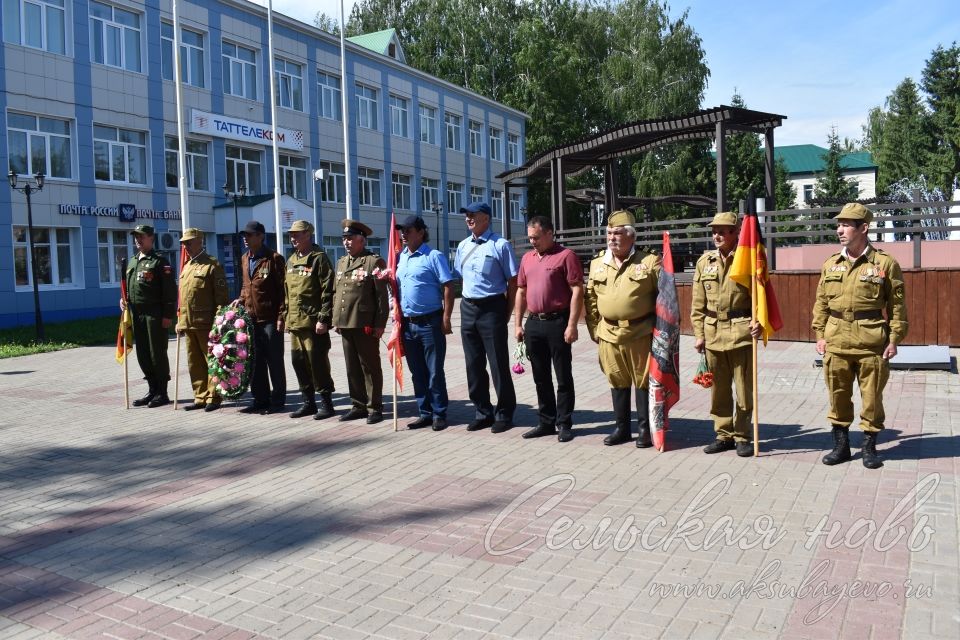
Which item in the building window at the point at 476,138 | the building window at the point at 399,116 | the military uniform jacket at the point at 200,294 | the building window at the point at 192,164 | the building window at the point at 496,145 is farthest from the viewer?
the building window at the point at 496,145

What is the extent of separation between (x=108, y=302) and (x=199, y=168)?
6.02 metres

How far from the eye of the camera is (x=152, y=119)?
1096 inches

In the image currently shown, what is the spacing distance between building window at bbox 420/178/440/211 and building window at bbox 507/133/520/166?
8198 mm

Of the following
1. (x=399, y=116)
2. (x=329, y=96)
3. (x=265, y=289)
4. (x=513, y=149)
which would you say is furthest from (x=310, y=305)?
(x=513, y=149)

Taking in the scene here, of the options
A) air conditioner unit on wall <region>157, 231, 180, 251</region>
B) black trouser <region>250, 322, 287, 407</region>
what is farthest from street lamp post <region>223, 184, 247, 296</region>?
black trouser <region>250, 322, 287, 407</region>

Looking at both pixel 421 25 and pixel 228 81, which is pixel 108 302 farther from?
pixel 421 25

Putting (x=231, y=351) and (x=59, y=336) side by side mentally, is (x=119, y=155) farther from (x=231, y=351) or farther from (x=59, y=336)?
(x=231, y=351)

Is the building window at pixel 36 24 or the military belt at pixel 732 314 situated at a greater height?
the building window at pixel 36 24

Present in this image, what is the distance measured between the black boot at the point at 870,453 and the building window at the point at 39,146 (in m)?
23.6

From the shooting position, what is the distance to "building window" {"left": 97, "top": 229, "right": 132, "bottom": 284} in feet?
86.8

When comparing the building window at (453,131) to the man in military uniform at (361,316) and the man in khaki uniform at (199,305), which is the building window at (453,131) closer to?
the man in khaki uniform at (199,305)

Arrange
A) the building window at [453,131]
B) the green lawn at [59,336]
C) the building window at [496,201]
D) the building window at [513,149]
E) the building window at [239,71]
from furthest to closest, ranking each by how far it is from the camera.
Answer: the building window at [513,149] < the building window at [496,201] < the building window at [453,131] < the building window at [239,71] < the green lawn at [59,336]

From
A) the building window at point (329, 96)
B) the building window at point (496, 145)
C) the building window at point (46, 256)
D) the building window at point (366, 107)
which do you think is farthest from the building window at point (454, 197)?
the building window at point (46, 256)

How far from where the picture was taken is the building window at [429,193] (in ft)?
143
